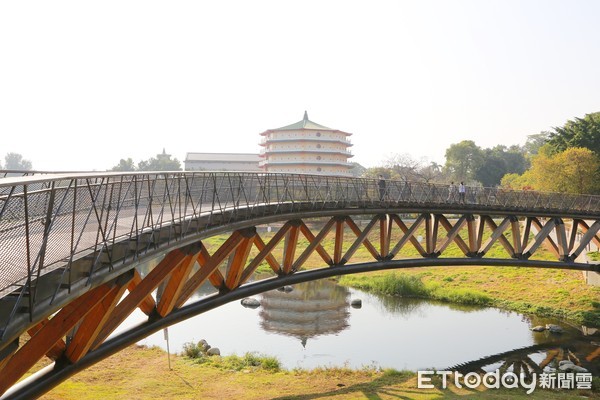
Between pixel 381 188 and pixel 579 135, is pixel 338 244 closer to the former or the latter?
pixel 381 188

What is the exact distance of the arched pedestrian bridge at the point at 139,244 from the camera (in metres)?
6.64

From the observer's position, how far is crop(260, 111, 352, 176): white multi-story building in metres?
80.9

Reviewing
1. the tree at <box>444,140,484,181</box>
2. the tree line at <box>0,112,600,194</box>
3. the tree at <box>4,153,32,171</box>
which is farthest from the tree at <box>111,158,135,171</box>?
the tree at <box>444,140,484,181</box>

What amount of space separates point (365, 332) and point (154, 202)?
62.4ft

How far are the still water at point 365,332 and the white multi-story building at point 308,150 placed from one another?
45.8 m

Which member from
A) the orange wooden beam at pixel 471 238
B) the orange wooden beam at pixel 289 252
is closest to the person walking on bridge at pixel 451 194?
the orange wooden beam at pixel 471 238

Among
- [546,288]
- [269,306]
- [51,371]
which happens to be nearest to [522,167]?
[546,288]

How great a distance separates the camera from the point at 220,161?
103 m

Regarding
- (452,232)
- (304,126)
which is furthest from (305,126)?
(452,232)

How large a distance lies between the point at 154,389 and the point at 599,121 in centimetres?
4929

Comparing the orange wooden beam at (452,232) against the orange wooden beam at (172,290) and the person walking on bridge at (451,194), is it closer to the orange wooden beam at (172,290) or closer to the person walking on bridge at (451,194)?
the person walking on bridge at (451,194)

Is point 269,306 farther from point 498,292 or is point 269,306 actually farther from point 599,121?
point 599,121

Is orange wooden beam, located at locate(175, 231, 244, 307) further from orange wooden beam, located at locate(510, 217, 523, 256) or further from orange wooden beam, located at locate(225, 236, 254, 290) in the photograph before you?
orange wooden beam, located at locate(510, 217, 523, 256)

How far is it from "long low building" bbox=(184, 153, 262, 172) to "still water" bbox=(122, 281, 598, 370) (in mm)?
67411
